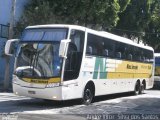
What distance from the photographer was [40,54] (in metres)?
16.4

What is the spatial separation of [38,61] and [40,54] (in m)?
0.29

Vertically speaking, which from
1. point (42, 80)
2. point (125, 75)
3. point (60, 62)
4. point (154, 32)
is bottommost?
point (42, 80)

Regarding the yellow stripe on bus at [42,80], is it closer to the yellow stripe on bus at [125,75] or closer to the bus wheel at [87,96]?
the bus wheel at [87,96]

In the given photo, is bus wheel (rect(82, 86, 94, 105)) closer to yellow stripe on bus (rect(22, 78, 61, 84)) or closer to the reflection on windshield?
yellow stripe on bus (rect(22, 78, 61, 84))

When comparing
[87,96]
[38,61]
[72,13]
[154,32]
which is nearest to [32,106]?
[38,61]

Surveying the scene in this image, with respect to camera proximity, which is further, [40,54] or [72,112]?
[40,54]

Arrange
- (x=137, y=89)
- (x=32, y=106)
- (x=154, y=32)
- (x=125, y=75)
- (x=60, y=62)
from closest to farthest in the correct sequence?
(x=60, y=62) < (x=32, y=106) < (x=125, y=75) < (x=137, y=89) < (x=154, y=32)

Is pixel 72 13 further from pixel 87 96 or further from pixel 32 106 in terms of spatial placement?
pixel 32 106

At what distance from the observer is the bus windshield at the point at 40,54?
16.1m

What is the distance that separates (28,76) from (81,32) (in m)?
2.85

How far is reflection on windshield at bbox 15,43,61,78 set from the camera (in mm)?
16062

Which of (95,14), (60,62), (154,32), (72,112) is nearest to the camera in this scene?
(72,112)

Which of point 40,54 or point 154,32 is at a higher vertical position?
point 154,32

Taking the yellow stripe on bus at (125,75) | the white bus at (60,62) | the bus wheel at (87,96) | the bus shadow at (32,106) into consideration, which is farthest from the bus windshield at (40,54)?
the yellow stripe on bus at (125,75)
